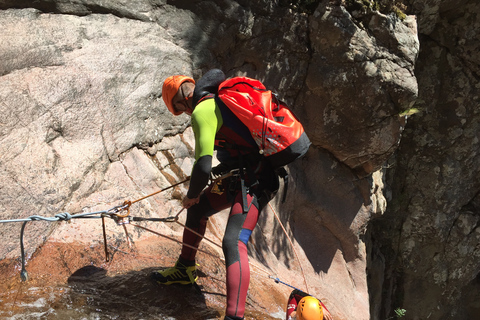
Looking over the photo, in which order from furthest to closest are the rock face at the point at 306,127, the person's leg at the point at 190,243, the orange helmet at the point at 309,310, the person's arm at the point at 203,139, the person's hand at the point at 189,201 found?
1. the rock face at the point at 306,127
2. the person's leg at the point at 190,243
3. the person's hand at the point at 189,201
4. the orange helmet at the point at 309,310
5. the person's arm at the point at 203,139

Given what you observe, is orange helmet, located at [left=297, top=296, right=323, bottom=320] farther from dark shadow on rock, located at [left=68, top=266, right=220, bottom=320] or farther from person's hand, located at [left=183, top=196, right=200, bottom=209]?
person's hand, located at [left=183, top=196, right=200, bottom=209]

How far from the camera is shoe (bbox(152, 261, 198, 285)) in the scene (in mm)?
3604

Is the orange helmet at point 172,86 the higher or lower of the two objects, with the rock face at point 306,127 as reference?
higher

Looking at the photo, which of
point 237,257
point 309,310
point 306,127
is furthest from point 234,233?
point 306,127

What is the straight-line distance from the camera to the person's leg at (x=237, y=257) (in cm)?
302

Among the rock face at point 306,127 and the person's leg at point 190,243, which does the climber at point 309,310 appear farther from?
the person's leg at point 190,243

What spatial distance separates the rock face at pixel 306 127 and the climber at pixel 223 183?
730mm

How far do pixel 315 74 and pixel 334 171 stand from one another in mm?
1852

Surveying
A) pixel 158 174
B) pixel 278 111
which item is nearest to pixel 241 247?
pixel 278 111

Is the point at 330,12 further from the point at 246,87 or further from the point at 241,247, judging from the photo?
the point at 241,247

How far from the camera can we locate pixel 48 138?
13.9ft

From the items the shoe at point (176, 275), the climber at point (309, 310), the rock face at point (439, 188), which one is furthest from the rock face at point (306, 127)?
the climber at point (309, 310)

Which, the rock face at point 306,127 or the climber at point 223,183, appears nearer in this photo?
the climber at point 223,183

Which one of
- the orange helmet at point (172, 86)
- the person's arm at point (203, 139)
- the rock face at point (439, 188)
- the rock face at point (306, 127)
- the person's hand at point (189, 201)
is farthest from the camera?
the rock face at point (439, 188)
